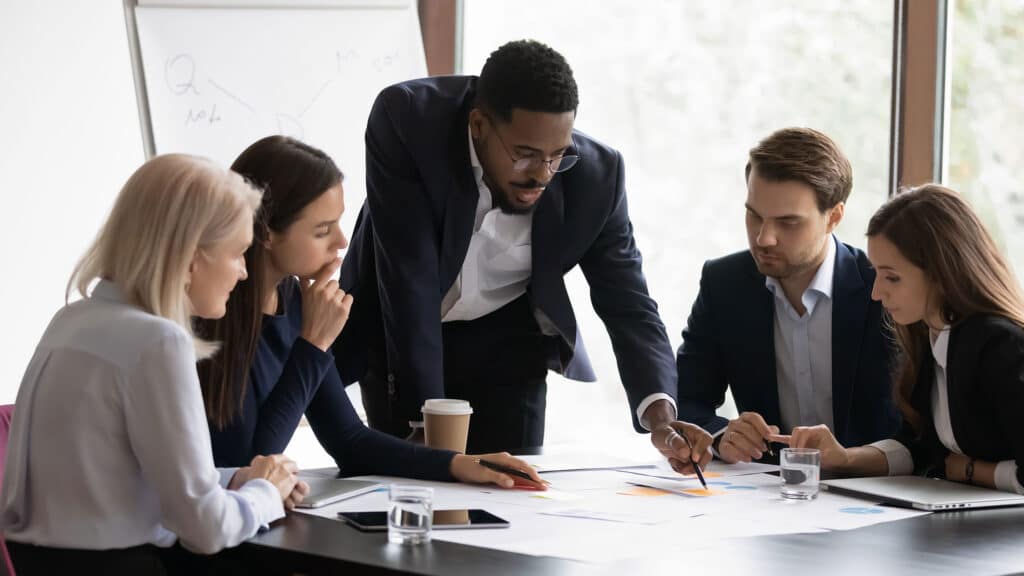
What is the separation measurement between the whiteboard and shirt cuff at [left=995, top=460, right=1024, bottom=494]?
7.73ft

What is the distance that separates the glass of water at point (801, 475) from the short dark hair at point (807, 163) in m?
0.79

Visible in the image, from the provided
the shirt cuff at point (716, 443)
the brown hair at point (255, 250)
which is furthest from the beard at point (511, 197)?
the shirt cuff at point (716, 443)

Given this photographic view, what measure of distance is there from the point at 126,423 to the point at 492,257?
1229mm

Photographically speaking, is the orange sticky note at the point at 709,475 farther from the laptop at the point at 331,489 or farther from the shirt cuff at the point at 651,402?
the laptop at the point at 331,489

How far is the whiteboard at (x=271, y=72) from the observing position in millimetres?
3719

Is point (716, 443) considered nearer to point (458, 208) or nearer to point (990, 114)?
point (458, 208)

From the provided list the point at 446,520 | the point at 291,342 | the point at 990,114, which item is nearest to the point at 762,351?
the point at 291,342

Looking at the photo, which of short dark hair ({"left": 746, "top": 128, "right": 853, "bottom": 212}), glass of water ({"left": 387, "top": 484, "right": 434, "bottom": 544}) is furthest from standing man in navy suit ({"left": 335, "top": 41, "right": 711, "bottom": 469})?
glass of water ({"left": 387, "top": 484, "right": 434, "bottom": 544})

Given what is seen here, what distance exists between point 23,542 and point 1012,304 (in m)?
1.72

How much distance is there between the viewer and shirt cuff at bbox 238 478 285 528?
1649mm

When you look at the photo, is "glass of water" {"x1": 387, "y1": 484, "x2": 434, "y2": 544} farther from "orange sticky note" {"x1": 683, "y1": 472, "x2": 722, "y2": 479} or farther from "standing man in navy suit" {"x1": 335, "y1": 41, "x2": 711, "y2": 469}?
"standing man in navy suit" {"x1": 335, "y1": 41, "x2": 711, "y2": 469}

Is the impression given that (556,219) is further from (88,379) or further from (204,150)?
(204,150)

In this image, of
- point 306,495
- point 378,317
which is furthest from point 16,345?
point 306,495

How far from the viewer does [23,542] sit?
61.9 inches
